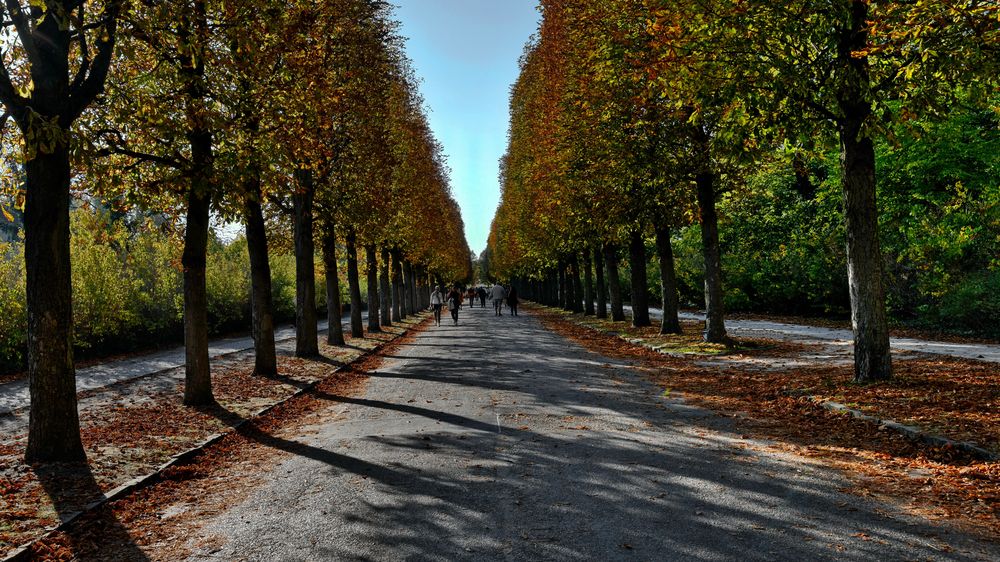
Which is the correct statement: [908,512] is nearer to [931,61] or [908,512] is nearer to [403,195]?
[931,61]

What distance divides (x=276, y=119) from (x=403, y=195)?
14879 mm

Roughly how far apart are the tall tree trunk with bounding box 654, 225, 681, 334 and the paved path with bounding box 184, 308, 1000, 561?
10.6m

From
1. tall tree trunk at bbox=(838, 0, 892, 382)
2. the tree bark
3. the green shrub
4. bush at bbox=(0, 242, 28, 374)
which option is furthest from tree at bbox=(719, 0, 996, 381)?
the tree bark

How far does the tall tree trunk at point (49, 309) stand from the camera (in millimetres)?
6531

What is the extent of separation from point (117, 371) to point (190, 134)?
8.63 metres

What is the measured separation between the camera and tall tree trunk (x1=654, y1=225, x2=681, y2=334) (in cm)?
1961

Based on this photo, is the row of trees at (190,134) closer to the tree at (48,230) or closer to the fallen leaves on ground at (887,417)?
the tree at (48,230)

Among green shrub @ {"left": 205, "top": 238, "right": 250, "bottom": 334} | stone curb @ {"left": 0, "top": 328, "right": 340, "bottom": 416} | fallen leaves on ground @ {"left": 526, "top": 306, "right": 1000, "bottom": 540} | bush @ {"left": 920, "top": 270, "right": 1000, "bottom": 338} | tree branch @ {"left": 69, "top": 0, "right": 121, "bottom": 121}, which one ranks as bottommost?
fallen leaves on ground @ {"left": 526, "top": 306, "right": 1000, "bottom": 540}

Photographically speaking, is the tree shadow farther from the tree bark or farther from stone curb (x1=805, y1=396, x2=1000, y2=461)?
the tree bark

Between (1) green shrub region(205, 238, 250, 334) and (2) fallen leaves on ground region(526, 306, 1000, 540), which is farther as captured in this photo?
(1) green shrub region(205, 238, 250, 334)

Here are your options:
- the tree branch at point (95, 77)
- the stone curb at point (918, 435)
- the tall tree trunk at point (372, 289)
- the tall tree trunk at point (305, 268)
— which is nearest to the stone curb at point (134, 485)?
the tree branch at point (95, 77)

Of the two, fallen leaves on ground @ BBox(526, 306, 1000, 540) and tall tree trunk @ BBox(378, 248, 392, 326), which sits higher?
tall tree trunk @ BBox(378, 248, 392, 326)

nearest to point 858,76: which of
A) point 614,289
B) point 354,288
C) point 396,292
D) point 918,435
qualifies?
point 918,435

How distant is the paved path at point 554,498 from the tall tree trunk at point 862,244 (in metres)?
2.84
